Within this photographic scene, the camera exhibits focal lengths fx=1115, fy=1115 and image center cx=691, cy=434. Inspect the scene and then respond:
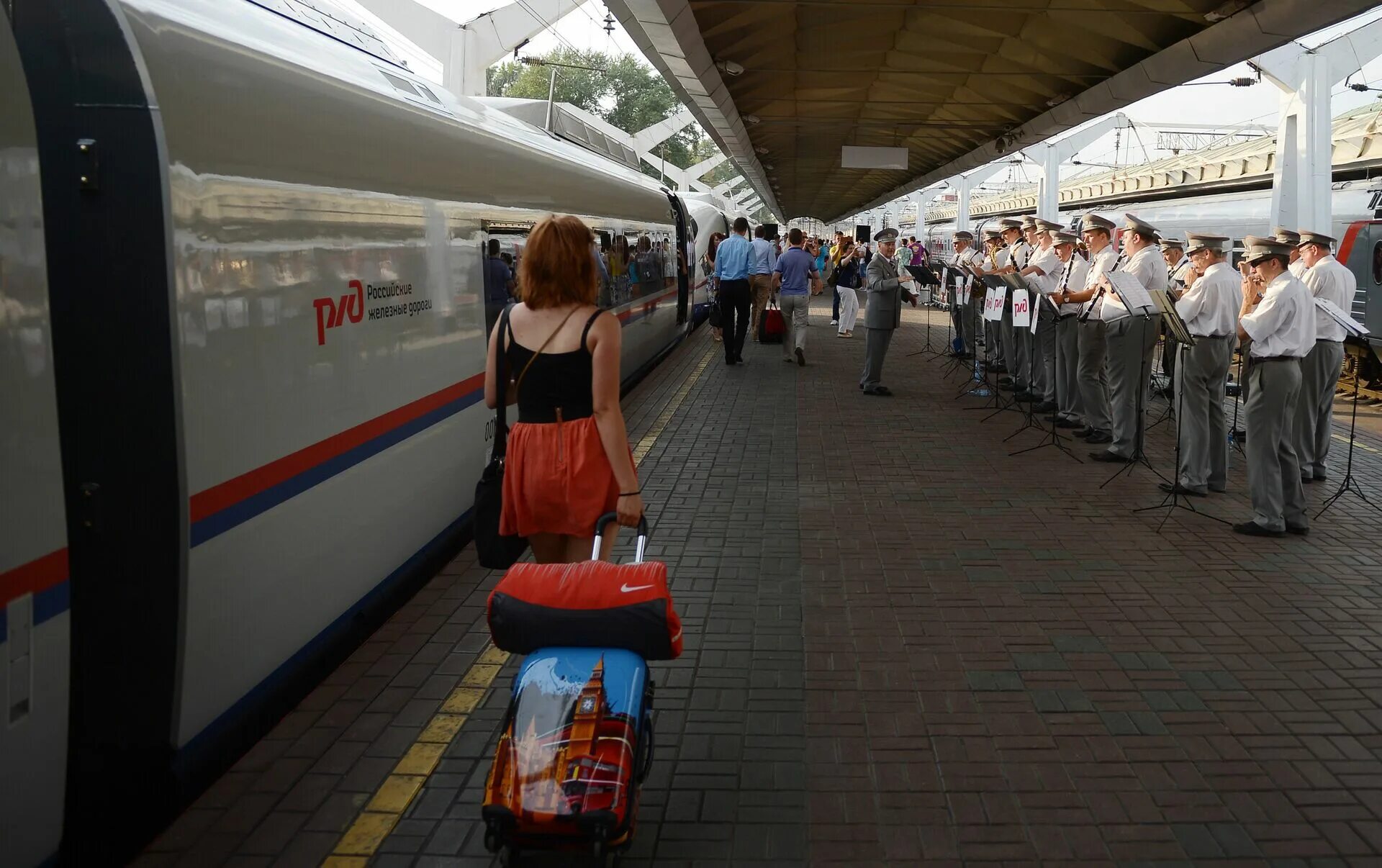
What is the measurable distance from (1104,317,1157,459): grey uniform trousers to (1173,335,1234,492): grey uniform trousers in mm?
733

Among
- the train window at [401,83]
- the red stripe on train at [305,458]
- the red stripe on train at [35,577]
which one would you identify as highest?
the train window at [401,83]

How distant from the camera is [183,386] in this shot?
331 centimetres

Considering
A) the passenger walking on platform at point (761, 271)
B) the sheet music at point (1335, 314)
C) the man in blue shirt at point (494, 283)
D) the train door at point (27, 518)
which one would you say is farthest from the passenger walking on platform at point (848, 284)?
the train door at point (27, 518)

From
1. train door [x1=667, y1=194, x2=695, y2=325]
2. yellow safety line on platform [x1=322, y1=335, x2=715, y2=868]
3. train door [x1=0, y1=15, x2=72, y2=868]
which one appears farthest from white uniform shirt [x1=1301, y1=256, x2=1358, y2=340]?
train door [x1=667, y1=194, x2=695, y2=325]

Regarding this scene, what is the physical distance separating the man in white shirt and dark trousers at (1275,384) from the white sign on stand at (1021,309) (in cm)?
383

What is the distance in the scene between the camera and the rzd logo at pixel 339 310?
438 centimetres

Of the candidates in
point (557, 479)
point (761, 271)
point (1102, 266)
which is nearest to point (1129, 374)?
point (1102, 266)

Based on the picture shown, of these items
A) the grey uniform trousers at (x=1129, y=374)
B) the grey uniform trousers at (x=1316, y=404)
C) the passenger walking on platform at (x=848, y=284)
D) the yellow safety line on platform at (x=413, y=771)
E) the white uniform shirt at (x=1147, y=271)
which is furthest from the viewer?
the passenger walking on platform at (x=848, y=284)

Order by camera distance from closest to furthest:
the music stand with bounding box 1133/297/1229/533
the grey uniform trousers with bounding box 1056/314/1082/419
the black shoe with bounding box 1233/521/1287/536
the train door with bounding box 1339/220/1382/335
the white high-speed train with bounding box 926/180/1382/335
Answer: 1. the black shoe with bounding box 1233/521/1287/536
2. the music stand with bounding box 1133/297/1229/533
3. the grey uniform trousers with bounding box 1056/314/1082/419
4. the train door with bounding box 1339/220/1382/335
5. the white high-speed train with bounding box 926/180/1382/335

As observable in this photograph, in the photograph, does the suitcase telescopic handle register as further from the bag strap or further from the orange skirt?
the bag strap

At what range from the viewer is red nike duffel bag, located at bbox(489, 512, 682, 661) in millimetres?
3297

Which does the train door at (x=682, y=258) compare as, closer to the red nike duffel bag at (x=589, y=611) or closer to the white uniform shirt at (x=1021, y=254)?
the white uniform shirt at (x=1021, y=254)

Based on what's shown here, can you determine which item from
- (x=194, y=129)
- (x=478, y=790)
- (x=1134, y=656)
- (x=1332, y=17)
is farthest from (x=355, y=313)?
(x=1332, y=17)

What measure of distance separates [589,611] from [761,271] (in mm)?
14507
